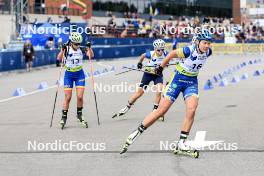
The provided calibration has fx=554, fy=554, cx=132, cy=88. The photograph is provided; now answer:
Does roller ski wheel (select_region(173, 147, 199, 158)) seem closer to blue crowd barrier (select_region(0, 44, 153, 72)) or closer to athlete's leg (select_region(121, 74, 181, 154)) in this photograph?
athlete's leg (select_region(121, 74, 181, 154))

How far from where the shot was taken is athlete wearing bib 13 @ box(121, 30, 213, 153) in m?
9.00

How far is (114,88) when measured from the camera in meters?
22.2

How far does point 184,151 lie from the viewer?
29.5 feet

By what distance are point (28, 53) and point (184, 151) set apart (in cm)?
2423

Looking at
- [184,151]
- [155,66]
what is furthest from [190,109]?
[155,66]

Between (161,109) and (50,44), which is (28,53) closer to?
(50,44)

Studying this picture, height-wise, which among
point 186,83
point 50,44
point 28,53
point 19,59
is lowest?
point 19,59

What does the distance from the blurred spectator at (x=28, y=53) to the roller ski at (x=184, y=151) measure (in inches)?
943

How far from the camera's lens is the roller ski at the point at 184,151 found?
8.82m

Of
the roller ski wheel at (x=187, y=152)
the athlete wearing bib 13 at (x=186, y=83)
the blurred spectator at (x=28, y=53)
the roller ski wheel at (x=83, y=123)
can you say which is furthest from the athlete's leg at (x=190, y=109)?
the blurred spectator at (x=28, y=53)

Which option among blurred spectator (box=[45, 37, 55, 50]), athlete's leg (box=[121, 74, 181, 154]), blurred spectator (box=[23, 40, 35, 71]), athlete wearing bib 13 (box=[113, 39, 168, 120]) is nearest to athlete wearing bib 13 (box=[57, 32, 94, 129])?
athlete wearing bib 13 (box=[113, 39, 168, 120])

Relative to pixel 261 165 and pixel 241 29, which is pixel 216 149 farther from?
pixel 241 29

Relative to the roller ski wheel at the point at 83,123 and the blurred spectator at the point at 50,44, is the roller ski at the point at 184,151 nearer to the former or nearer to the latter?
the roller ski wheel at the point at 83,123

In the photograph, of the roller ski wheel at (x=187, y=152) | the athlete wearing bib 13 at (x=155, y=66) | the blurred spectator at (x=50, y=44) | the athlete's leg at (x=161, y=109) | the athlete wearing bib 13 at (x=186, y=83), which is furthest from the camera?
the blurred spectator at (x=50, y=44)
